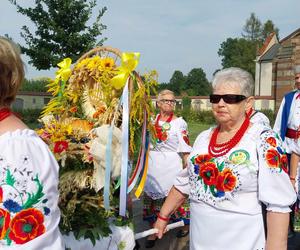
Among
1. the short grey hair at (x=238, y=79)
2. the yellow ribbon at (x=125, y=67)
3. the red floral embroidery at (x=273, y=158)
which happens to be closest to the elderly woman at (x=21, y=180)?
the yellow ribbon at (x=125, y=67)

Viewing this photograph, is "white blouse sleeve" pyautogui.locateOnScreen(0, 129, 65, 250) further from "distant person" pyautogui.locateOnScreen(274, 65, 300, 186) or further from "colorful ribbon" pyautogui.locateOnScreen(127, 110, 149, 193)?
"distant person" pyautogui.locateOnScreen(274, 65, 300, 186)

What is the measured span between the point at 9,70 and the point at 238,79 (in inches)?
58.3

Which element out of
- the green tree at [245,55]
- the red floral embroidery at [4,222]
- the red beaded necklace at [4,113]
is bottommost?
the red floral embroidery at [4,222]

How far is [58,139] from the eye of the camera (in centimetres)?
249

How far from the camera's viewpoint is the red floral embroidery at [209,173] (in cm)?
247

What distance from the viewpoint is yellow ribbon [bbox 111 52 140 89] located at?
8.39 feet

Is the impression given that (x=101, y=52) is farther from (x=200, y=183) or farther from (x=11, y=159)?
(x=11, y=159)

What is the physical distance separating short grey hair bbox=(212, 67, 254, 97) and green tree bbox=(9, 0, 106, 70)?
13536mm

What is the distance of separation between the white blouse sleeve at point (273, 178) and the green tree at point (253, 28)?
209 ft

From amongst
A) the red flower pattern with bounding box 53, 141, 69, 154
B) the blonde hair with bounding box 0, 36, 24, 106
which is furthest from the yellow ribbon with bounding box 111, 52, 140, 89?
the blonde hair with bounding box 0, 36, 24, 106

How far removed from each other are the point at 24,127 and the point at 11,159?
16 centimetres

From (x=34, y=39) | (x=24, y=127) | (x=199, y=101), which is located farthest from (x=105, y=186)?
(x=199, y=101)

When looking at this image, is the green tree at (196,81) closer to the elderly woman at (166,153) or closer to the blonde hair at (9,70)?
the elderly woman at (166,153)

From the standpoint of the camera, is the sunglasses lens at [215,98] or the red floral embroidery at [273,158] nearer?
the red floral embroidery at [273,158]
